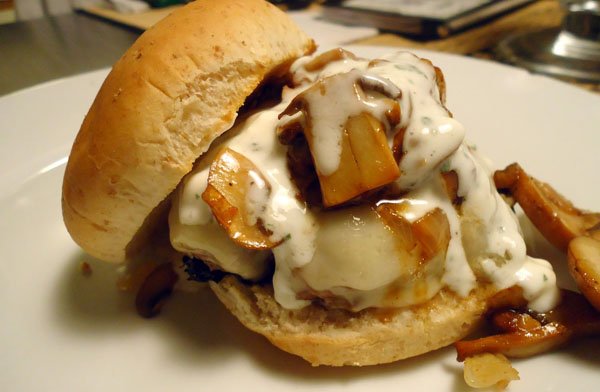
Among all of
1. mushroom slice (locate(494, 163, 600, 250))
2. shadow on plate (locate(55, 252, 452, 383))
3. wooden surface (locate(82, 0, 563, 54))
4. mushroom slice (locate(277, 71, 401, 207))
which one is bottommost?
wooden surface (locate(82, 0, 563, 54))

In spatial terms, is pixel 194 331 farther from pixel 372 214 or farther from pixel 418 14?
pixel 418 14

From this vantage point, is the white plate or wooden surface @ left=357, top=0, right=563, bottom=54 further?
wooden surface @ left=357, top=0, right=563, bottom=54

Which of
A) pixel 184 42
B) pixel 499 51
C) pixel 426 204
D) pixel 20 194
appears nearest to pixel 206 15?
pixel 184 42

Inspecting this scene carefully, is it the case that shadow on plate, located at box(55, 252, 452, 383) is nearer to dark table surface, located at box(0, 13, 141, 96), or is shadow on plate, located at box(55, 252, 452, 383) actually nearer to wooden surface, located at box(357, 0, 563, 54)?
wooden surface, located at box(357, 0, 563, 54)

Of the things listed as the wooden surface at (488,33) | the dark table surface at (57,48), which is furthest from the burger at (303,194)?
the dark table surface at (57,48)

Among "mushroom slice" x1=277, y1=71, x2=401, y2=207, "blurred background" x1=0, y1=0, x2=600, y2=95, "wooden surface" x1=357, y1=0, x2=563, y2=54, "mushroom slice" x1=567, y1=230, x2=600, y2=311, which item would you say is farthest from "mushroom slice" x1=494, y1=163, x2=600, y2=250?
"wooden surface" x1=357, y1=0, x2=563, y2=54
